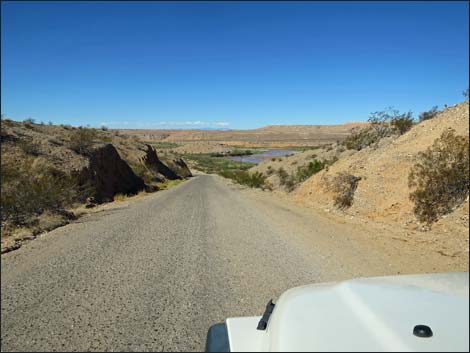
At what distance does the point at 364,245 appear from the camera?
7.73 meters

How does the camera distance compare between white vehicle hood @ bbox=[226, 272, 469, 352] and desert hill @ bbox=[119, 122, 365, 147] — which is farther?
desert hill @ bbox=[119, 122, 365, 147]

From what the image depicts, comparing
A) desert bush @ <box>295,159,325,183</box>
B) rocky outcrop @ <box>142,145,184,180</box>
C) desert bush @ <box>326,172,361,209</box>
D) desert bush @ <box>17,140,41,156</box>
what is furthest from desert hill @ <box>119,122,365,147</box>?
desert bush @ <box>326,172,361,209</box>

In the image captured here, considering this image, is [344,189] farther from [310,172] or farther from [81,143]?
[81,143]

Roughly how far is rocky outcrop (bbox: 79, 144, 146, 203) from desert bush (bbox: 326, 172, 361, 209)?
1092 cm

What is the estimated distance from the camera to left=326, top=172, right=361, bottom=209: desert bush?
13250mm

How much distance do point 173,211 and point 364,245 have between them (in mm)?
6342

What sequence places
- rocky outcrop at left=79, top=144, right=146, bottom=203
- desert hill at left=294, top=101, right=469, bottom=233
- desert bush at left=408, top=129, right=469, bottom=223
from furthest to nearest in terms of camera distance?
rocky outcrop at left=79, top=144, right=146, bottom=203
desert hill at left=294, top=101, right=469, bottom=233
desert bush at left=408, top=129, right=469, bottom=223

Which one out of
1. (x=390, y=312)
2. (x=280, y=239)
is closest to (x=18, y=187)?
(x=280, y=239)

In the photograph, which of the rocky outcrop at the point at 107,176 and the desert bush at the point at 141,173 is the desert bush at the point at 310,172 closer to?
the rocky outcrop at the point at 107,176

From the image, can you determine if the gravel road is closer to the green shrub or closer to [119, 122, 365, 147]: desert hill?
the green shrub

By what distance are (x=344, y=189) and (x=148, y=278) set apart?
10.0 meters

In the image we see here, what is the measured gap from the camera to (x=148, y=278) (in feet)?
16.9

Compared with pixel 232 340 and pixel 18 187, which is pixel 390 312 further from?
pixel 18 187

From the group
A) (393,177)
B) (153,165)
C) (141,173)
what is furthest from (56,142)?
(153,165)
